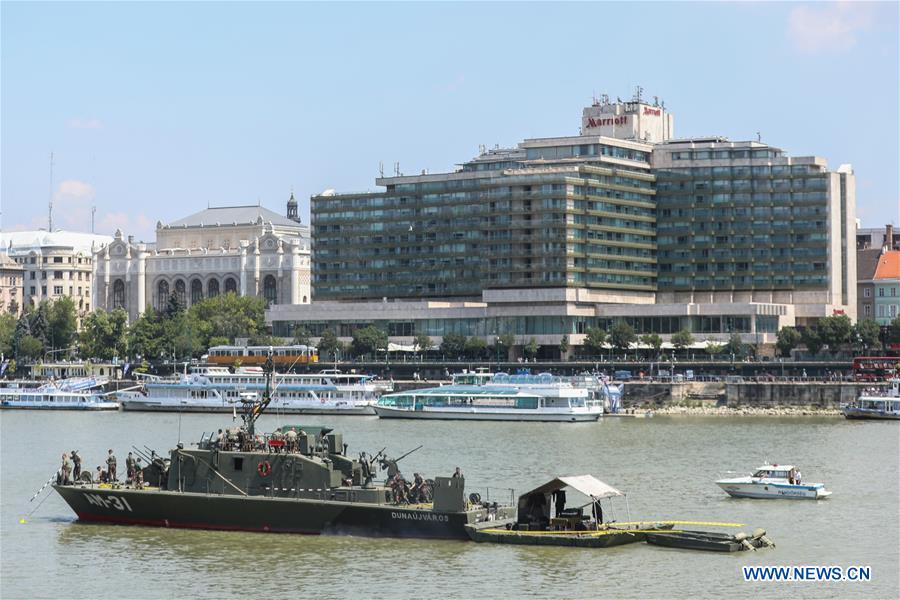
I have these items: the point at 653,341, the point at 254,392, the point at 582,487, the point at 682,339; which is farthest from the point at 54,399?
the point at 582,487

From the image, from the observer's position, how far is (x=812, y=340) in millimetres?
186250

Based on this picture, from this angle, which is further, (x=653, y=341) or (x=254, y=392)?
(x=653, y=341)

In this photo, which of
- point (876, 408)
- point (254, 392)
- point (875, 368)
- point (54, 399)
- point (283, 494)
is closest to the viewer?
point (283, 494)

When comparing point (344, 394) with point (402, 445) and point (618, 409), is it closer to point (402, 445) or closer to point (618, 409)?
point (618, 409)

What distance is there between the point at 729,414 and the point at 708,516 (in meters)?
86.8

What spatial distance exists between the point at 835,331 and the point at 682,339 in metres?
19.2

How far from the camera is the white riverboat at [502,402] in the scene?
145m

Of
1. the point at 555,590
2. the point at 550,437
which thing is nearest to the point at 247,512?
the point at 555,590

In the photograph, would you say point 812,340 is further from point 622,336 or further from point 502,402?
point 502,402

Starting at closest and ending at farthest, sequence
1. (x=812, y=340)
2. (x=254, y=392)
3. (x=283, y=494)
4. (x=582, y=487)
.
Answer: (x=582, y=487) → (x=283, y=494) → (x=254, y=392) → (x=812, y=340)

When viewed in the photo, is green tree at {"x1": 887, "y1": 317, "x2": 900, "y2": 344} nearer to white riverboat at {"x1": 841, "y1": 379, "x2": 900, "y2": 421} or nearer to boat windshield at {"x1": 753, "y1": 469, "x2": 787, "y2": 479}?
white riverboat at {"x1": 841, "y1": 379, "x2": 900, "y2": 421}

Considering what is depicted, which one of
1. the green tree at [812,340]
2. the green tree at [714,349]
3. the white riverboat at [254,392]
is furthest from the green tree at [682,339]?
the white riverboat at [254,392]

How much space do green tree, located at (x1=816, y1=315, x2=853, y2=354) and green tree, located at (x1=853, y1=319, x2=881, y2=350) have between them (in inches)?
60.7

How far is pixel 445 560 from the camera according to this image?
5744cm
